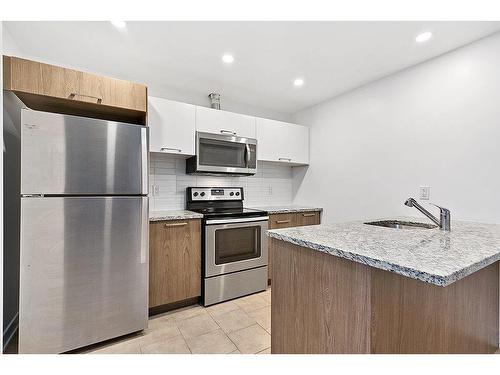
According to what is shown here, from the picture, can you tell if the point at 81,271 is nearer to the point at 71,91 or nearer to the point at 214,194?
the point at 71,91

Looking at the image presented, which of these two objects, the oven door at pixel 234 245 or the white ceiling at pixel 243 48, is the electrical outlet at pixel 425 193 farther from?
the oven door at pixel 234 245

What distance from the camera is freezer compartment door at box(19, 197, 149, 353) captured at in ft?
5.13

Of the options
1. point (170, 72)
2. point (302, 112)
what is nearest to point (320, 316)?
point (170, 72)

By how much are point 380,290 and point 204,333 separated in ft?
5.01

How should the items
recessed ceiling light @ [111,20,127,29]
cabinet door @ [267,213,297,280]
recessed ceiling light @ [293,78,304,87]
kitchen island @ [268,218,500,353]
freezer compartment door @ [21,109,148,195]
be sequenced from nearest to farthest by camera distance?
1. kitchen island @ [268,218,500,353]
2. freezer compartment door @ [21,109,148,195]
3. recessed ceiling light @ [111,20,127,29]
4. recessed ceiling light @ [293,78,304,87]
5. cabinet door @ [267,213,297,280]

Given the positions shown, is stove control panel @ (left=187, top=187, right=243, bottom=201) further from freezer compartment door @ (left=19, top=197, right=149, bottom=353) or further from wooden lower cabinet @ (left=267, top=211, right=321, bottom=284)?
freezer compartment door @ (left=19, top=197, right=149, bottom=353)

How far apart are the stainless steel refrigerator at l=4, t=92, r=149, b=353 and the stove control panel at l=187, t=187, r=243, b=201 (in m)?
0.97

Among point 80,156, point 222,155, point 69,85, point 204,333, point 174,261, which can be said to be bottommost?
point 204,333

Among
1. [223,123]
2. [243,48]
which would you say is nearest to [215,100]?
[223,123]

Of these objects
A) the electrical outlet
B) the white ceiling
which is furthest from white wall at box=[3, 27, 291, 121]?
the electrical outlet

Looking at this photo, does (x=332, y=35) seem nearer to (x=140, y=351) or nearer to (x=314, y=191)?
(x=314, y=191)

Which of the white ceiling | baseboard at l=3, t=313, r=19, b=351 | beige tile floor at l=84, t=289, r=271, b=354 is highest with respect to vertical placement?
the white ceiling

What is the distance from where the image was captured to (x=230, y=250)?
2539 millimetres

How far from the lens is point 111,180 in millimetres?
1771
